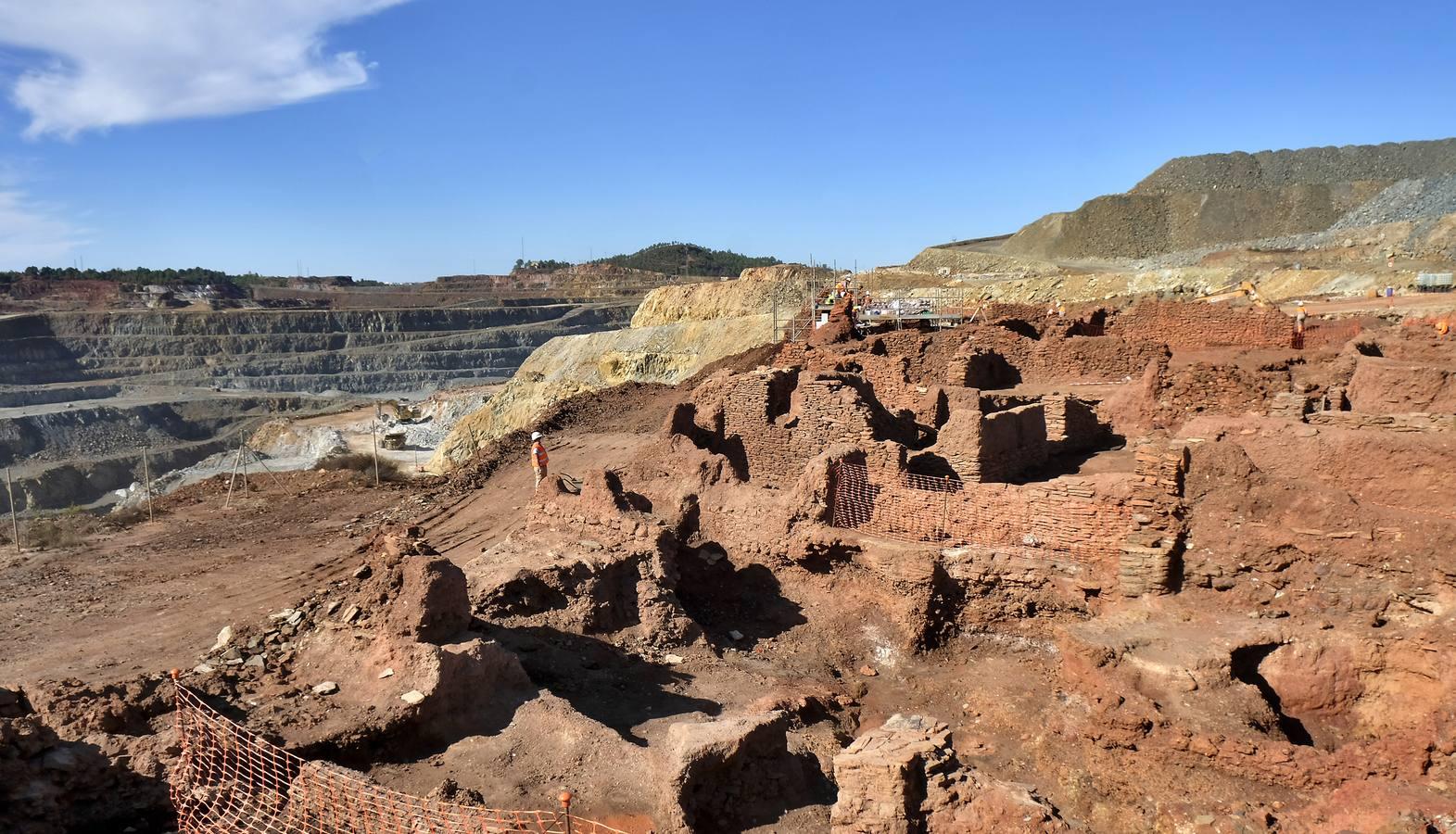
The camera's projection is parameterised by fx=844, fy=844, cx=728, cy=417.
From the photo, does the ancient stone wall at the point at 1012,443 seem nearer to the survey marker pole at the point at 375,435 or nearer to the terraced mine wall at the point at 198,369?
the survey marker pole at the point at 375,435

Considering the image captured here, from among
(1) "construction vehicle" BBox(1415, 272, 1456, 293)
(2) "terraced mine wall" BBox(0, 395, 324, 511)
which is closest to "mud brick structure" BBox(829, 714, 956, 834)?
(2) "terraced mine wall" BBox(0, 395, 324, 511)

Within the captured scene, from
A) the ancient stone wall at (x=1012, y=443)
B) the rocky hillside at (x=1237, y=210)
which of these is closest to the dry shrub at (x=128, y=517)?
the ancient stone wall at (x=1012, y=443)

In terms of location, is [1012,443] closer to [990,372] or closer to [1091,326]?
[990,372]

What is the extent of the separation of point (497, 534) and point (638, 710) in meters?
8.41

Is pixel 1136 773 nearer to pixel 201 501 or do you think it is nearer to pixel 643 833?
pixel 643 833

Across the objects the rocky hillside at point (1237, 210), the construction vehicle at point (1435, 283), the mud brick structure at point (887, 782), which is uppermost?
the rocky hillside at point (1237, 210)

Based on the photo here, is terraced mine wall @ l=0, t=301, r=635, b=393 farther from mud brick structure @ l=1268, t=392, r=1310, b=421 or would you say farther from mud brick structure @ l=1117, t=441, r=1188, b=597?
mud brick structure @ l=1117, t=441, r=1188, b=597

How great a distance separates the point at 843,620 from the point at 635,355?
85.6ft

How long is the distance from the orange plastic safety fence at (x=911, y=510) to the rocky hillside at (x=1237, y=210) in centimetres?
5186

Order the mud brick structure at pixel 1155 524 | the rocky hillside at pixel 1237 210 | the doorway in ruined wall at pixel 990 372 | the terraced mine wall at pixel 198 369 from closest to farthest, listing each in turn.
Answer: the mud brick structure at pixel 1155 524 < the doorway in ruined wall at pixel 990 372 < the terraced mine wall at pixel 198 369 < the rocky hillside at pixel 1237 210

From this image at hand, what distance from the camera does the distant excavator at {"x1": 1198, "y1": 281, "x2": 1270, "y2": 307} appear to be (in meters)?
27.3

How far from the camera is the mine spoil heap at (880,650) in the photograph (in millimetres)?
5965

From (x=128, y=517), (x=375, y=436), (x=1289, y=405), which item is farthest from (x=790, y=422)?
(x=375, y=436)

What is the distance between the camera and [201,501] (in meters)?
21.5
